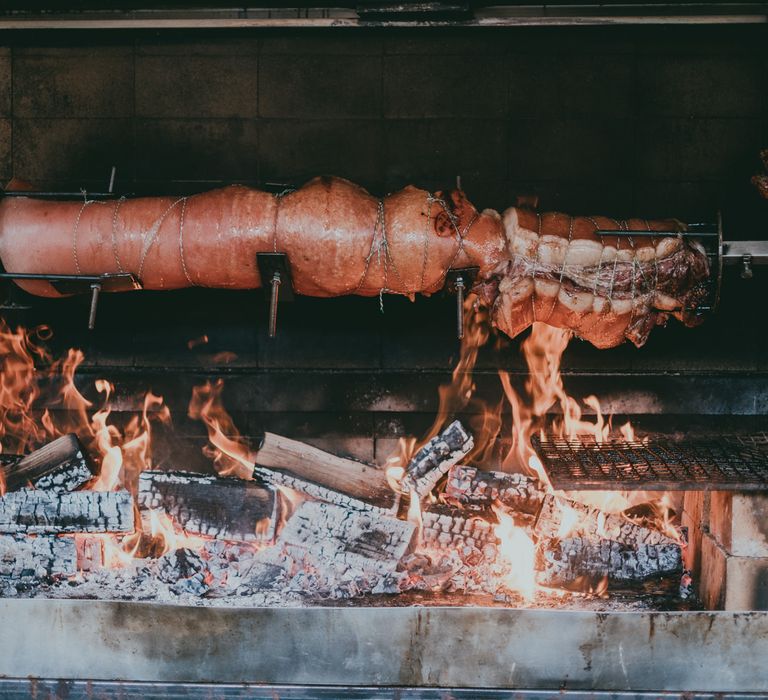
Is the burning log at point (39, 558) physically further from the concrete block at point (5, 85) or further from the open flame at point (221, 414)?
the concrete block at point (5, 85)

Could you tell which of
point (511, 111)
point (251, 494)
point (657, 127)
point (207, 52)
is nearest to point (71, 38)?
point (207, 52)

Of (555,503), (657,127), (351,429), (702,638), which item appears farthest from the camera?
(351,429)

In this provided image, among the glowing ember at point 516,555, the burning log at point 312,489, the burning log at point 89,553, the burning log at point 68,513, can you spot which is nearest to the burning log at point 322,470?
the burning log at point 312,489

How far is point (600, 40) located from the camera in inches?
183

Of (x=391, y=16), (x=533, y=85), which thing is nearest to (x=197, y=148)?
(x=391, y=16)

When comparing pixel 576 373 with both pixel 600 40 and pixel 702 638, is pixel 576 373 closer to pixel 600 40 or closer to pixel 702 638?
pixel 702 638

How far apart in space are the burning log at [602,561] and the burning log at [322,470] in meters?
1.09

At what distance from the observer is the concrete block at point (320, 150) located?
4.73 m

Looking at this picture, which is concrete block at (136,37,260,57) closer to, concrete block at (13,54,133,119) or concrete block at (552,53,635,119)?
concrete block at (13,54,133,119)

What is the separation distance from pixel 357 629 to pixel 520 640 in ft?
2.77

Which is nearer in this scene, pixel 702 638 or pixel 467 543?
pixel 702 638

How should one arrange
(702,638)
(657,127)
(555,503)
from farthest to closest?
(657,127), (555,503), (702,638)

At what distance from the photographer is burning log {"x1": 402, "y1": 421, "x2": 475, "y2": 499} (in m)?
4.63

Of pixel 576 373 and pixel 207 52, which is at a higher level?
pixel 207 52
